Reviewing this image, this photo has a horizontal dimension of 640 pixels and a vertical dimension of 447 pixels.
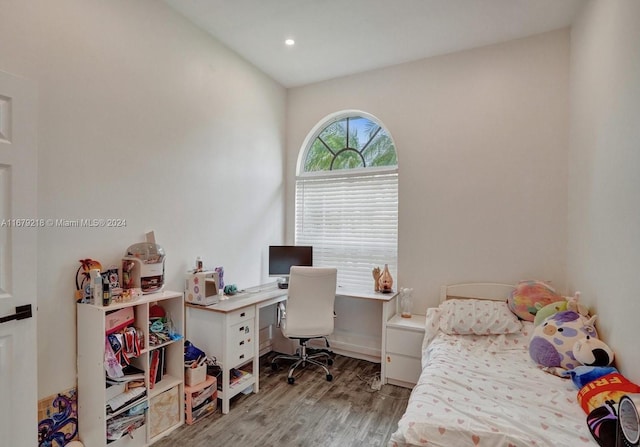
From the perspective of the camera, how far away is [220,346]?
8.41 ft

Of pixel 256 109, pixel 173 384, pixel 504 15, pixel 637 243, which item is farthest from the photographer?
pixel 256 109

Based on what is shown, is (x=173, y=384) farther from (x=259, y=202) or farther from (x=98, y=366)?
(x=259, y=202)

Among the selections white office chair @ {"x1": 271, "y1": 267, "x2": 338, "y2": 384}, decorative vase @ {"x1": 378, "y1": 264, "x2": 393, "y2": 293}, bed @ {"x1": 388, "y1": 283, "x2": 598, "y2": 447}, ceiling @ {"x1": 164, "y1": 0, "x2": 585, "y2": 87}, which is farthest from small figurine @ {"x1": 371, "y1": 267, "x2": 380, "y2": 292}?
ceiling @ {"x1": 164, "y1": 0, "x2": 585, "y2": 87}

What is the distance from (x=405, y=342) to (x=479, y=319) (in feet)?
2.28

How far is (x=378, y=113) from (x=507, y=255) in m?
1.98

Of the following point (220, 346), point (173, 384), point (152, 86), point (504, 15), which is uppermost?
point (504, 15)

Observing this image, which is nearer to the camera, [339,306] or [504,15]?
[504,15]

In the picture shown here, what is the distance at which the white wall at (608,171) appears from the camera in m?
1.68

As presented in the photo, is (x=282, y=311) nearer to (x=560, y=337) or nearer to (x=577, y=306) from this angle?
(x=560, y=337)

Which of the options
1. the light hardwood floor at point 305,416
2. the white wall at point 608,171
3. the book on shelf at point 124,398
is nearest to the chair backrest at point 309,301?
the light hardwood floor at point 305,416

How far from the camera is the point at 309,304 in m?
3.04

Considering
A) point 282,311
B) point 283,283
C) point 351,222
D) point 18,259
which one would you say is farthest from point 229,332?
point 351,222

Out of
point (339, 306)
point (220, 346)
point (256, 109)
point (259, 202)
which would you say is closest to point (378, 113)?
point (256, 109)

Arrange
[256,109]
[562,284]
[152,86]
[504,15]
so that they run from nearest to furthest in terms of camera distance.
Result: [152,86]
[504,15]
[562,284]
[256,109]
